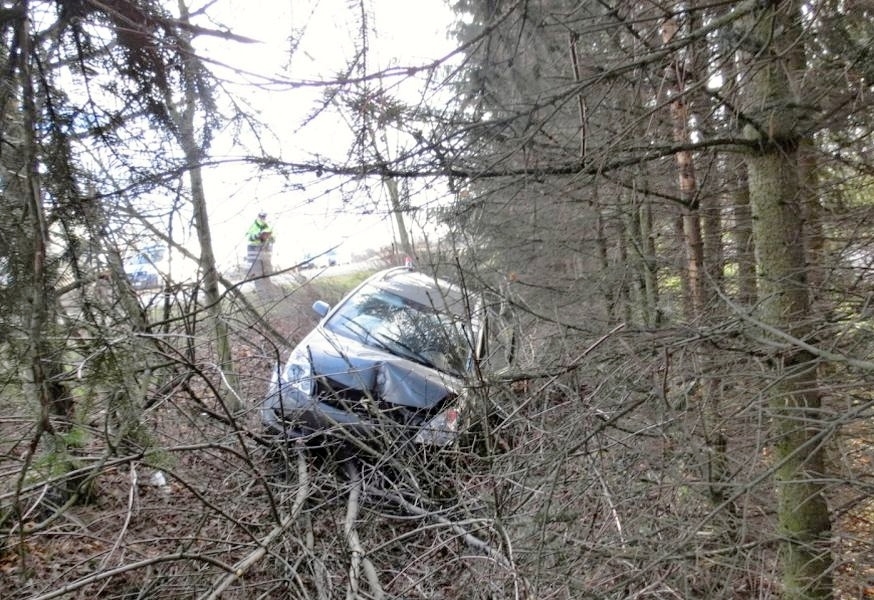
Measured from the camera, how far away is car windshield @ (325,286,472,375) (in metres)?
5.33

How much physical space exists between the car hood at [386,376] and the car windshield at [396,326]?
15cm

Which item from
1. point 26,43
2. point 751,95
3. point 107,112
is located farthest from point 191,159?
point 751,95

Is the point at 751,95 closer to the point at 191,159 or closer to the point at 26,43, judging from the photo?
the point at 191,159

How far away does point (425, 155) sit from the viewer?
315cm

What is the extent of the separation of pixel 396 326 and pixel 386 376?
34.5 inches

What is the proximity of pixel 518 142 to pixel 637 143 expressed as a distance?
2.80 feet

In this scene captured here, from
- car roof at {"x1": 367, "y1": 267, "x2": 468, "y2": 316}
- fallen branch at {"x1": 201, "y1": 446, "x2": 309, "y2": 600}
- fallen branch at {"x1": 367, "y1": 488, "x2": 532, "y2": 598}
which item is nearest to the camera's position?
fallen branch at {"x1": 367, "y1": 488, "x2": 532, "y2": 598}

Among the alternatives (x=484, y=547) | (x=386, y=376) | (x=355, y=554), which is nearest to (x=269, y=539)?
(x=355, y=554)

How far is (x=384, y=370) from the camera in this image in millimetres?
5223

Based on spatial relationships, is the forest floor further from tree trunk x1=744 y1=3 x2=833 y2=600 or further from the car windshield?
the car windshield

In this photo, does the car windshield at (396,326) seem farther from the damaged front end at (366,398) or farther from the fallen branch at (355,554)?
the fallen branch at (355,554)

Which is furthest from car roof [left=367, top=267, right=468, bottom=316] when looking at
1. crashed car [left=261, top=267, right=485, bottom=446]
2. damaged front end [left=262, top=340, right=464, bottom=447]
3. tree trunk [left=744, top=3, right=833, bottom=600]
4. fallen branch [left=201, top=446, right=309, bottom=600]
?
tree trunk [left=744, top=3, right=833, bottom=600]

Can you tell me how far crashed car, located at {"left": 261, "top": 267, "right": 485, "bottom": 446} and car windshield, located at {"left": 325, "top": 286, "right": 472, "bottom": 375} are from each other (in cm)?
1

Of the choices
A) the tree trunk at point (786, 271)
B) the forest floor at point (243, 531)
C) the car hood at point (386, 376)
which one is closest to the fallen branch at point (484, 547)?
the forest floor at point (243, 531)
